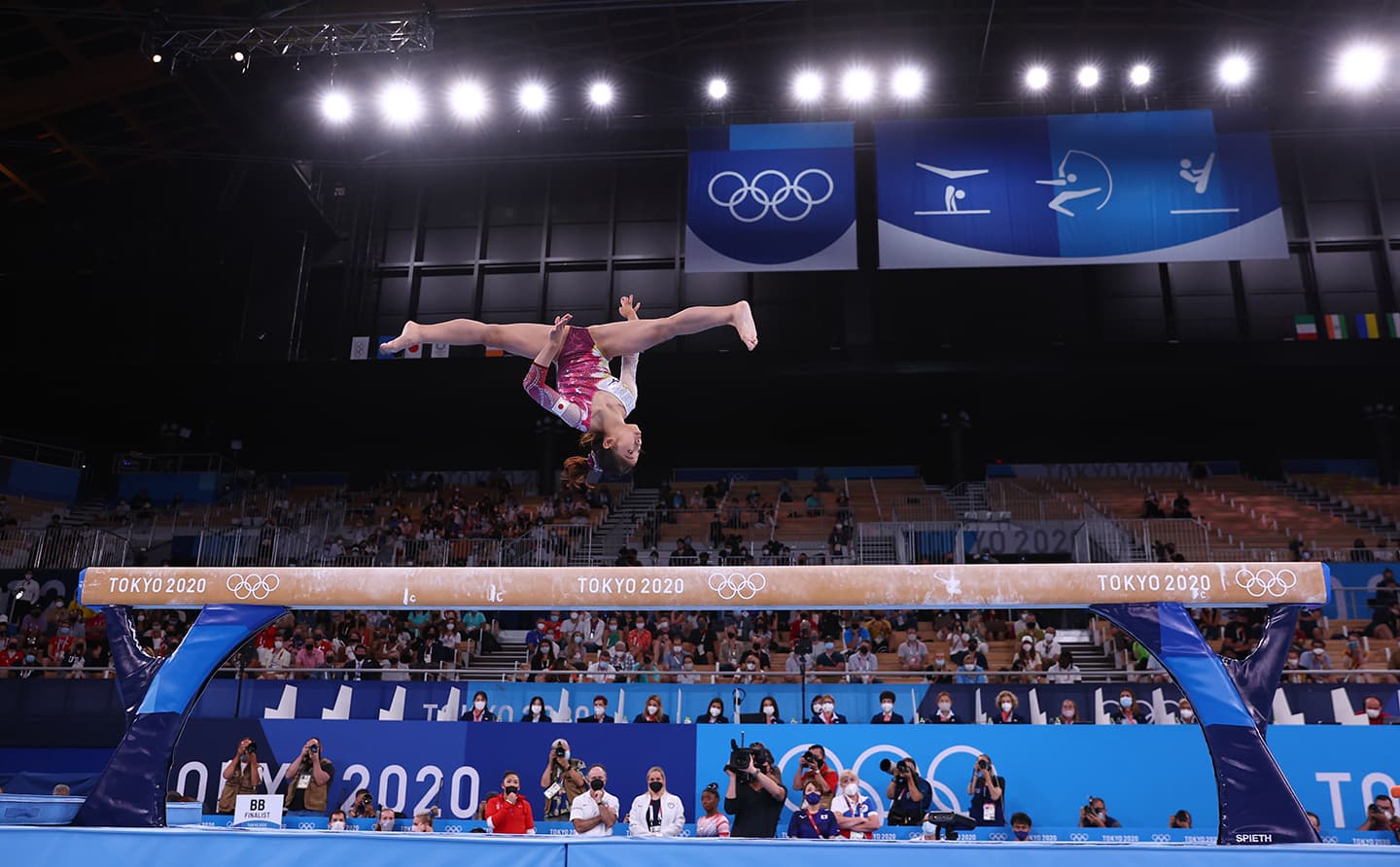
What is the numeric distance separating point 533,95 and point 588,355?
12.6 metres

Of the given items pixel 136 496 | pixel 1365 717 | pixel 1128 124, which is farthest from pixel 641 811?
pixel 136 496

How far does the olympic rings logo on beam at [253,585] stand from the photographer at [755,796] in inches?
144

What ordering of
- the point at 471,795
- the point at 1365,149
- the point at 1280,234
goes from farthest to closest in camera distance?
the point at 1365,149, the point at 1280,234, the point at 471,795

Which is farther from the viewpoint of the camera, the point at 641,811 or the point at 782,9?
the point at 782,9

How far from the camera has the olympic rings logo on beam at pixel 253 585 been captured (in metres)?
5.84

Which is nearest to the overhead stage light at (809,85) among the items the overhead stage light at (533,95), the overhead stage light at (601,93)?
the overhead stage light at (601,93)

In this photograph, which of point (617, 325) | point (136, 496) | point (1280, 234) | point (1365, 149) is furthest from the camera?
point (136, 496)

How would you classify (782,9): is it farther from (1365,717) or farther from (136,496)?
(136,496)

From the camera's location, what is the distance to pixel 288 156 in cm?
1916

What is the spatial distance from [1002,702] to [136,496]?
63.8 feet

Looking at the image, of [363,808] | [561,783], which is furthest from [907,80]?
[363,808]

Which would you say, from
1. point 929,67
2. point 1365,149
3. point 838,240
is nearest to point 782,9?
point 929,67

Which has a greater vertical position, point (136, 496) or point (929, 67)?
point (929, 67)

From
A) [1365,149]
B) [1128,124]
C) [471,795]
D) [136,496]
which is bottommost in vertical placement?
[471,795]
